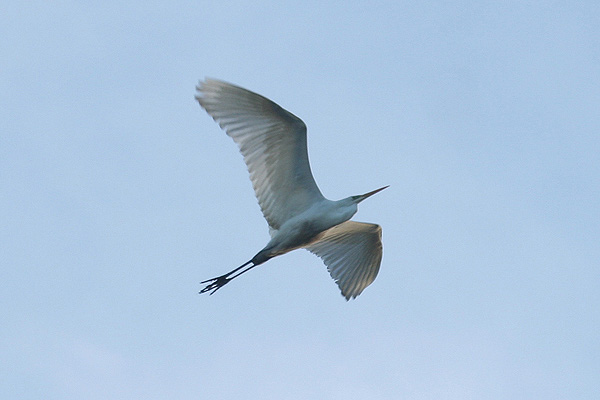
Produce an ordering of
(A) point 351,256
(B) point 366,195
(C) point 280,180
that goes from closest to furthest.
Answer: (C) point 280,180 → (B) point 366,195 → (A) point 351,256

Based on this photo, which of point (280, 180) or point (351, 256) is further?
point (351, 256)

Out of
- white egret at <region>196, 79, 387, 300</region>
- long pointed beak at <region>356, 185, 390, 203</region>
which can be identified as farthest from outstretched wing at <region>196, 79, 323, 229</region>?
long pointed beak at <region>356, 185, 390, 203</region>

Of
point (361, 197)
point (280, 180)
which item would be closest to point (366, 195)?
point (361, 197)

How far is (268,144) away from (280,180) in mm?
704

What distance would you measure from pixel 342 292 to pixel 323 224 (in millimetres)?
2112

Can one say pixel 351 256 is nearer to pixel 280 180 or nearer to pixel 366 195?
pixel 366 195

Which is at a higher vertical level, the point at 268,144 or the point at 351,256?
Answer: the point at 268,144

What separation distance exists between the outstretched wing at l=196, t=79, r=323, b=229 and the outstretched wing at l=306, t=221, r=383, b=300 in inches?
64.0

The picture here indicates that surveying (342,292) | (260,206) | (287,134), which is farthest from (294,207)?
(342,292)

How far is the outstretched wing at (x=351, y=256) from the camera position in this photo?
14148 mm

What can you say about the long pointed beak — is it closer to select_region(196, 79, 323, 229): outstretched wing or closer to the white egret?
the white egret

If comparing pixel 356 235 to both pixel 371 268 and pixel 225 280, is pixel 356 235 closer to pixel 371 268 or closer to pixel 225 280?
pixel 371 268

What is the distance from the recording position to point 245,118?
460 inches

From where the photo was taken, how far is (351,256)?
14.3 metres
